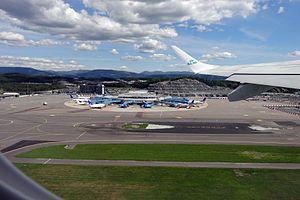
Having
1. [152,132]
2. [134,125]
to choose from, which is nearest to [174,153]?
[152,132]

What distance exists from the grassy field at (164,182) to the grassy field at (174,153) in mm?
3242

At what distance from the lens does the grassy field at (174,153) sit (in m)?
27.4

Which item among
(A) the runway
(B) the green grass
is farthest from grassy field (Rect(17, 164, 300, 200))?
(B) the green grass

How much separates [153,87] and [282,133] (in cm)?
14361

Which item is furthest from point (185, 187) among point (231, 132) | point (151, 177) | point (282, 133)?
point (282, 133)

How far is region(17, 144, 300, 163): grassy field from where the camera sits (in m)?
27.4

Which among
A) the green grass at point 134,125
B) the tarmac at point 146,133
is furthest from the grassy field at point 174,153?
the green grass at point 134,125

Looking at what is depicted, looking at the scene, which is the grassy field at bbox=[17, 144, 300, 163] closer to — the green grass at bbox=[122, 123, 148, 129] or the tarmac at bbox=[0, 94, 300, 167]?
the tarmac at bbox=[0, 94, 300, 167]

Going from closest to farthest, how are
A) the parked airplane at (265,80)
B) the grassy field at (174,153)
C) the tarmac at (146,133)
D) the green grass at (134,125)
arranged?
the parked airplane at (265,80), the grassy field at (174,153), the tarmac at (146,133), the green grass at (134,125)

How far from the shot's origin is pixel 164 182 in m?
21.1

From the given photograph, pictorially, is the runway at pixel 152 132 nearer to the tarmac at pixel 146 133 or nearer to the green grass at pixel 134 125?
the tarmac at pixel 146 133

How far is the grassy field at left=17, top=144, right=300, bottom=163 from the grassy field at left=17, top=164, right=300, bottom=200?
324 centimetres

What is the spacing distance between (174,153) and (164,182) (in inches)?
325

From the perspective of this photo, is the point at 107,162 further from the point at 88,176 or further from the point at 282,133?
the point at 282,133
